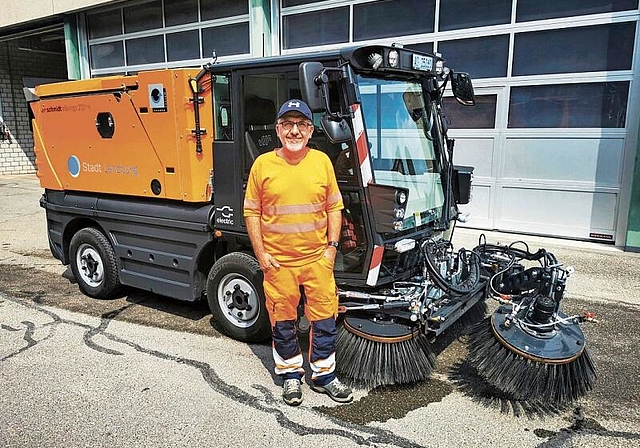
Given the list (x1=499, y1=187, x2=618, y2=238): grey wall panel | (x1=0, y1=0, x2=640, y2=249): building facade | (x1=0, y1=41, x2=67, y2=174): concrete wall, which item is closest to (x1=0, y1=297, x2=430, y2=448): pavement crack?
(x1=0, y1=0, x2=640, y2=249): building facade

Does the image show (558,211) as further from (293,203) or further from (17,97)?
(17,97)

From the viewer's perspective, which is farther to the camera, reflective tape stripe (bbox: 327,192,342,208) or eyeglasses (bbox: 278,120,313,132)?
reflective tape stripe (bbox: 327,192,342,208)

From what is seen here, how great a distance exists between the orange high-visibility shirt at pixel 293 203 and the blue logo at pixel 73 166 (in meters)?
2.77

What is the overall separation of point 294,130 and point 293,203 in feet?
1.46

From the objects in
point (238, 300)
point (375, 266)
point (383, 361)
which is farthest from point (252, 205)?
point (383, 361)

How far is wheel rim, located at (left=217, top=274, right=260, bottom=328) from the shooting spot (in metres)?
4.12

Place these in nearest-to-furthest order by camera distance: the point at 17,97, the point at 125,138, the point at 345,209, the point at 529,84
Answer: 1. the point at 345,209
2. the point at 125,138
3. the point at 529,84
4. the point at 17,97

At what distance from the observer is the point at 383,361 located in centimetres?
337

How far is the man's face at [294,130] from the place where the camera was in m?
3.21

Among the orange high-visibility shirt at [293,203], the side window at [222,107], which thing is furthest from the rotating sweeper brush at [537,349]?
the side window at [222,107]

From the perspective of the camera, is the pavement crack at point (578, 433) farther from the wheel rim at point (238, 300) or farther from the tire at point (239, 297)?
the wheel rim at point (238, 300)

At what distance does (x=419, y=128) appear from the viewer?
4.10 metres

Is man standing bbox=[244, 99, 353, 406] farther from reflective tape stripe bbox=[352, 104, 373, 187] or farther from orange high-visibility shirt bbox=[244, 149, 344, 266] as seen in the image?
reflective tape stripe bbox=[352, 104, 373, 187]

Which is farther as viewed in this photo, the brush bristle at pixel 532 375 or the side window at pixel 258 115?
the side window at pixel 258 115
